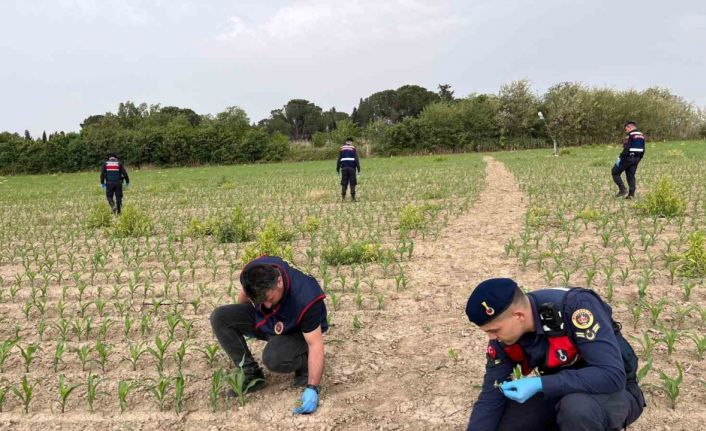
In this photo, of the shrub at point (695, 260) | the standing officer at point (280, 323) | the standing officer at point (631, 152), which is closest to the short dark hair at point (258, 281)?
the standing officer at point (280, 323)

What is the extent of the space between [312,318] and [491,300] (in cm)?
146

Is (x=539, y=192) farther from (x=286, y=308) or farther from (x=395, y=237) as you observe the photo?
(x=286, y=308)

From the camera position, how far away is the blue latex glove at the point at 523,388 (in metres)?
2.46

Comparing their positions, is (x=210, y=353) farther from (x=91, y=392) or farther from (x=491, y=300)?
(x=491, y=300)

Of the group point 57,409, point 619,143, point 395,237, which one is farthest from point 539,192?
point 619,143

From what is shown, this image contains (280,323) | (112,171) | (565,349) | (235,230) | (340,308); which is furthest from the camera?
(112,171)

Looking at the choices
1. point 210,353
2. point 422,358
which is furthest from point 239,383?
point 422,358

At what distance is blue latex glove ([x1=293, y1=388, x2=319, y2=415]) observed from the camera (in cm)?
341

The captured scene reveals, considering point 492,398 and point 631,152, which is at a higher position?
point 631,152

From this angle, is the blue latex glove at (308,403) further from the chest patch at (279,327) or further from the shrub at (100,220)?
the shrub at (100,220)

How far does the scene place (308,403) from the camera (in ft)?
11.2

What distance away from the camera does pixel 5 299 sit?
5.86 meters

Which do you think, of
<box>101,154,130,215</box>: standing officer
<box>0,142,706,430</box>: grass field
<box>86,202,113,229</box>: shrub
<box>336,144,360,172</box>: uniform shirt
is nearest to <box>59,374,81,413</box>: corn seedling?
<box>0,142,706,430</box>: grass field

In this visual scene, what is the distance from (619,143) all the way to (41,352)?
175 ft
